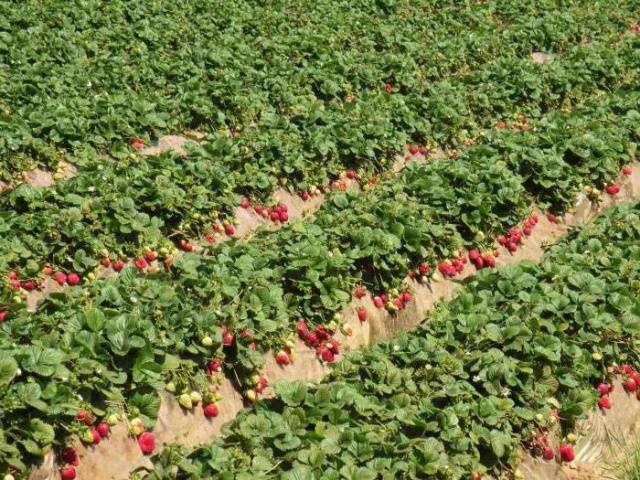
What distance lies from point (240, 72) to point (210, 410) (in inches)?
269

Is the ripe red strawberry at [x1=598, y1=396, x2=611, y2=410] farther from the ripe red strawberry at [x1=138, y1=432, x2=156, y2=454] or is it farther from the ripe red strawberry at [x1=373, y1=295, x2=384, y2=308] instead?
the ripe red strawberry at [x1=138, y1=432, x2=156, y2=454]

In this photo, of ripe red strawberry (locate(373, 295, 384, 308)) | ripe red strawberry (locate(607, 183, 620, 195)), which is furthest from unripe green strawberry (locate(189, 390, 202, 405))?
ripe red strawberry (locate(607, 183, 620, 195))

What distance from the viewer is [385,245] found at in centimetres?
700

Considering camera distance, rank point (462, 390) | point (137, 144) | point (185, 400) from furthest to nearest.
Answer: point (137, 144), point (462, 390), point (185, 400)

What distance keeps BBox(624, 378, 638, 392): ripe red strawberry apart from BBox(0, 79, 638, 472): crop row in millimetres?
2150

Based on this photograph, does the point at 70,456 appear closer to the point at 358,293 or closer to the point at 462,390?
the point at 462,390

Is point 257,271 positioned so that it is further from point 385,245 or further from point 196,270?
point 385,245

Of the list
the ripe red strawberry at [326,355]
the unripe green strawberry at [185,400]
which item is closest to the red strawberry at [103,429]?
the unripe green strawberry at [185,400]

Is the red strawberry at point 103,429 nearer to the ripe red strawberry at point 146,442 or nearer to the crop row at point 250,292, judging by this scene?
the crop row at point 250,292

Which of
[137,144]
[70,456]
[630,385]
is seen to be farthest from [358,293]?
[137,144]

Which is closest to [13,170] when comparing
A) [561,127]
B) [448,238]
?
[448,238]

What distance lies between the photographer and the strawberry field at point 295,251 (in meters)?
4.78

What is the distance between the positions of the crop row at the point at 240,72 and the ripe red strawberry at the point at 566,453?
14.7ft

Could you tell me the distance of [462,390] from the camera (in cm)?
544
